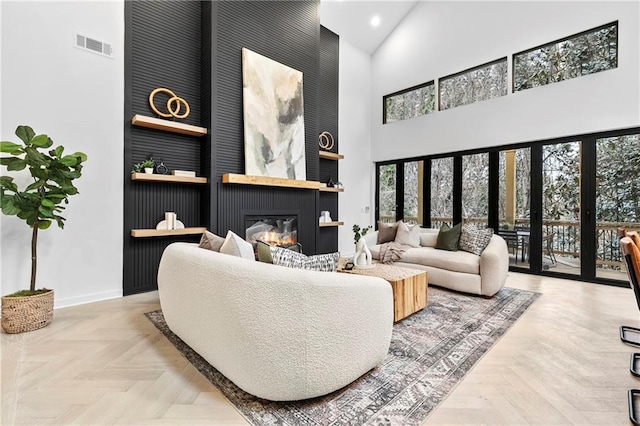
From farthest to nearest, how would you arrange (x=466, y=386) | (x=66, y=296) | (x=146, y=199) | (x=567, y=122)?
(x=567, y=122) < (x=146, y=199) < (x=66, y=296) < (x=466, y=386)

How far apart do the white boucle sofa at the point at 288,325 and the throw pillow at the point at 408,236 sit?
296 centimetres

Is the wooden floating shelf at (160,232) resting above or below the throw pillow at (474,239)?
above

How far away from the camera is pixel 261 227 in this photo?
179 inches

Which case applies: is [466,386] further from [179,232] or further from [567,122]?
[567,122]

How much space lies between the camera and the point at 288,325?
1.38 meters

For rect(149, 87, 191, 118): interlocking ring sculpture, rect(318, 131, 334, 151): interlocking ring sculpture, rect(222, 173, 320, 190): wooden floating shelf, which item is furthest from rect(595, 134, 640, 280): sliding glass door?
rect(149, 87, 191, 118): interlocking ring sculpture

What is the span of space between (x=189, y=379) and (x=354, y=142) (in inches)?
234

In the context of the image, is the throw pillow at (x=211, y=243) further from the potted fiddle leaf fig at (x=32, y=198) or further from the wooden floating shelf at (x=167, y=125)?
the wooden floating shelf at (x=167, y=125)

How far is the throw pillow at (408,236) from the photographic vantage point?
4.56m

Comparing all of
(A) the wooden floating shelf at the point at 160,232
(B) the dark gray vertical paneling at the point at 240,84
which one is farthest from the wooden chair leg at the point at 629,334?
(A) the wooden floating shelf at the point at 160,232

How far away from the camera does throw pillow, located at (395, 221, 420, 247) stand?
15.0ft

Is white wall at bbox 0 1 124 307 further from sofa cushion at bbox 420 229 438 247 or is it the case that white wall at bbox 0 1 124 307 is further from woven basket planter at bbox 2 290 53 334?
sofa cushion at bbox 420 229 438 247

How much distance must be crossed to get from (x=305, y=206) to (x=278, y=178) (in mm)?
801

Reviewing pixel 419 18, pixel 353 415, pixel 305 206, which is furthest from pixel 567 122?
pixel 353 415
